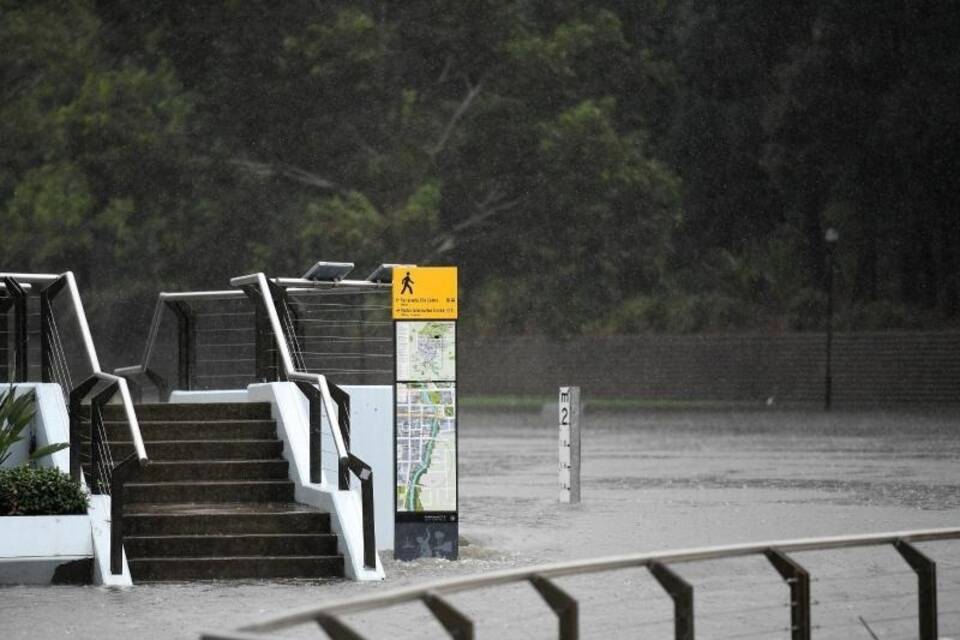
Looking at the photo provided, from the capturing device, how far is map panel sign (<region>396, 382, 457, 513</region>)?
15078 millimetres

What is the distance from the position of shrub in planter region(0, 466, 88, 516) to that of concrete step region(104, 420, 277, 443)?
84.3 inches

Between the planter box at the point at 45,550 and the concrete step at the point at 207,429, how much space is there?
2.48 m

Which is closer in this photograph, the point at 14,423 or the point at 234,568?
the point at 234,568

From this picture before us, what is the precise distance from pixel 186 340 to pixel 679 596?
517 inches

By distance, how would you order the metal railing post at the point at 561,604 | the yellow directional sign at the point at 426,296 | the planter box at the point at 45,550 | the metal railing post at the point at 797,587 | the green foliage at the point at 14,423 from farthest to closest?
the yellow directional sign at the point at 426,296 < the green foliage at the point at 14,423 < the planter box at the point at 45,550 < the metal railing post at the point at 797,587 < the metal railing post at the point at 561,604

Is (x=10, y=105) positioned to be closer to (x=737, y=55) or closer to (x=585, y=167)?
(x=585, y=167)

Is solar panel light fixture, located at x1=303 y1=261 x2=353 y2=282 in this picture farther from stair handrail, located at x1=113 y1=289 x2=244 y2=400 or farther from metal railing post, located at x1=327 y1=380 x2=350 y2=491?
metal railing post, located at x1=327 y1=380 x2=350 y2=491

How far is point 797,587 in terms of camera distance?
6.84m

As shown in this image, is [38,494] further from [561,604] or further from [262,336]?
[561,604]

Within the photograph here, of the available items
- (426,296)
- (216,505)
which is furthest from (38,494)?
(426,296)

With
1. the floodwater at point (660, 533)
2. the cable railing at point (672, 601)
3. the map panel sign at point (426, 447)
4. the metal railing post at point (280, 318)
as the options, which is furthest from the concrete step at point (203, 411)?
the cable railing at point (672, 601)

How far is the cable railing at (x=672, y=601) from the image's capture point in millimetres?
5258

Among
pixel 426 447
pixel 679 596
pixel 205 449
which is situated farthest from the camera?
pixel 205 449

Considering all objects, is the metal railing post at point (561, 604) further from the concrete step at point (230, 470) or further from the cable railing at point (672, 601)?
the concrete step at point (230, 470)
